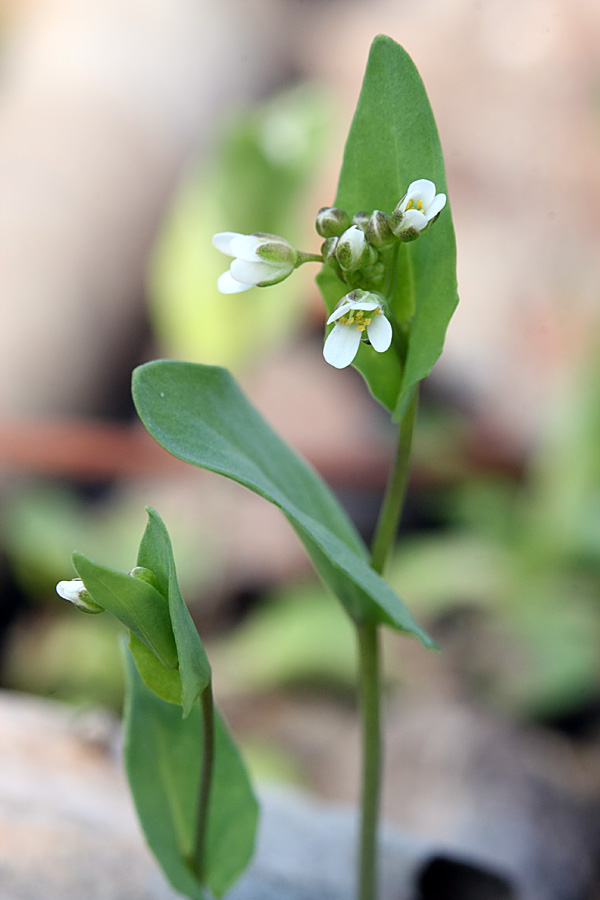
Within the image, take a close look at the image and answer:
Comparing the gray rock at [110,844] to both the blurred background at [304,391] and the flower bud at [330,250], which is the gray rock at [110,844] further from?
the flower bud at [330,250]

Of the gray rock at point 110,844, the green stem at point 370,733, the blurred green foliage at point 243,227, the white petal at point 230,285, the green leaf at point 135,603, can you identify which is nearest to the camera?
the green leaf at point 135,603

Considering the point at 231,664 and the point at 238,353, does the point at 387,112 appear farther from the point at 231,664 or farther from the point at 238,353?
the point at 238,353

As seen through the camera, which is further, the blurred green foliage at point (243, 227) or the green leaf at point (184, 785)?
the blurred green foliage at point (243, 227)

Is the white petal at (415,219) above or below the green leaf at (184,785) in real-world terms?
above

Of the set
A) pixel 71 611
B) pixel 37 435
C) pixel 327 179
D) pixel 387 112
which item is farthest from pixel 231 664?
pixel 327 179

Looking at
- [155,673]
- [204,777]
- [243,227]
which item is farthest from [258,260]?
[243,227]

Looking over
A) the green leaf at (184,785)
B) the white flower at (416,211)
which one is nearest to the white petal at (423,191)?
the white flower at (416,211)

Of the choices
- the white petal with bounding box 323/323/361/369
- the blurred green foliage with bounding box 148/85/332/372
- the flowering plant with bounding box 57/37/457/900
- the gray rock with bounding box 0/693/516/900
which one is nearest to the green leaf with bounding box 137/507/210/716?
the flowering plant with bounding box 57/37/457/900
